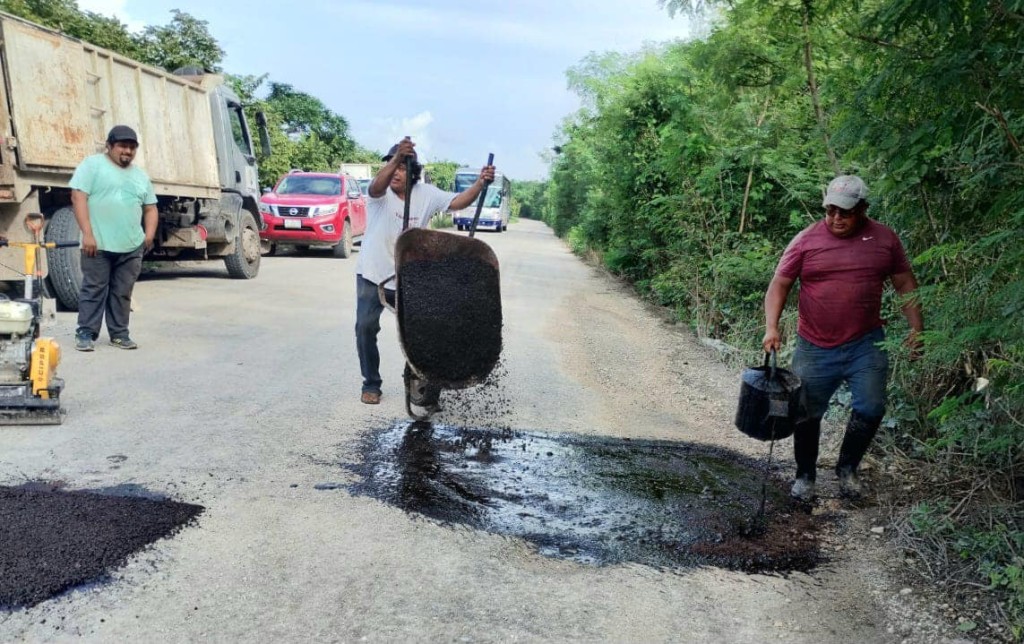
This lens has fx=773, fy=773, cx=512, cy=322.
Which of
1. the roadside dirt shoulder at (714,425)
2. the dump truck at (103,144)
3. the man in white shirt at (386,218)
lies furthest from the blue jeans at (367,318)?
the dump truck at (103,144)

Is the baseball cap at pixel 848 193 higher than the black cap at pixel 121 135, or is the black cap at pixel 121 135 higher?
the black cap at pixel 121 135

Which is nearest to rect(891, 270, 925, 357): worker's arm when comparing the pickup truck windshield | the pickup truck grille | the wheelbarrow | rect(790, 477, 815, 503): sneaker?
rect(790, 477, 815, 503): sneaker

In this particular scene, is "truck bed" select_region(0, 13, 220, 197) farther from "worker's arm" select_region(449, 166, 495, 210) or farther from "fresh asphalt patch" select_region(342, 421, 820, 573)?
"fresh asphalt patch" select_region(342, 421, 820, 573)

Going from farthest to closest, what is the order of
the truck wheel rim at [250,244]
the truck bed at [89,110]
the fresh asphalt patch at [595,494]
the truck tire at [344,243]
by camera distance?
the truck tire at [344,243] → the truck wheel rim at [250,244] → the truck bed at [89,110] → the fresh asphalt patch at [595,494]

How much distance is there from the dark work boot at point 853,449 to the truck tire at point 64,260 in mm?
8178

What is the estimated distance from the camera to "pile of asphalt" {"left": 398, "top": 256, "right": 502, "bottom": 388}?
485 centimetres

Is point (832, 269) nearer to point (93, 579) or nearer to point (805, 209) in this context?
point (93, 579)

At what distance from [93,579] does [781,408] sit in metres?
3.17

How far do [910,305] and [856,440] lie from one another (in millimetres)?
789

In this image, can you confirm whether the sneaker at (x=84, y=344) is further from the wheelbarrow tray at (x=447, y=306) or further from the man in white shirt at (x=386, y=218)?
the wheelbarrow tray at (x=447, y=306)

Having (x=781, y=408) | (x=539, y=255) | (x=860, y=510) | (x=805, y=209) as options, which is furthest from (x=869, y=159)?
(x=539, y=255)

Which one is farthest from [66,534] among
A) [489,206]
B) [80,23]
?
[489,206]

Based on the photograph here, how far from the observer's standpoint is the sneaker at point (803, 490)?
4271 millimetres

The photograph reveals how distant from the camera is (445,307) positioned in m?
4.96
